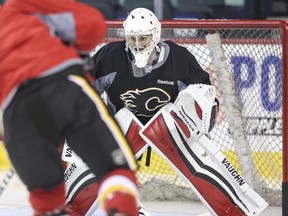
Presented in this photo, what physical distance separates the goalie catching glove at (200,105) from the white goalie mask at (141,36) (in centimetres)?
23

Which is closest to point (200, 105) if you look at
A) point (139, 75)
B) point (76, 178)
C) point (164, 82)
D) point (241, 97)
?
point (164, 82)

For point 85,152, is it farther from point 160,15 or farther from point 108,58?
point 160,15

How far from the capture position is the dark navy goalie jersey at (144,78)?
410 centimetres

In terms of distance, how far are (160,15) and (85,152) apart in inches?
117

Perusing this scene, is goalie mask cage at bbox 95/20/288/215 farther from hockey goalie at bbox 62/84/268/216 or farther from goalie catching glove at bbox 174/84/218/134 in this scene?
goalie catching glove at bbox 174/84/218/134

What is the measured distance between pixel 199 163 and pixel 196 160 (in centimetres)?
2

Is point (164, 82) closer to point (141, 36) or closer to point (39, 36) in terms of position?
point (141, 36)

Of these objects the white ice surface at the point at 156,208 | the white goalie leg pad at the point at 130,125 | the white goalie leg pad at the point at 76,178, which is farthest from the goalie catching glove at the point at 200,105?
the white ice surface at the point at 156,208

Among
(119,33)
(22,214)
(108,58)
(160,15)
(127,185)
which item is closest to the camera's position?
(127,185)

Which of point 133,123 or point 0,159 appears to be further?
point 0,159

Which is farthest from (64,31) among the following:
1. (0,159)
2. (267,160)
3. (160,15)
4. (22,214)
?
(0,159)

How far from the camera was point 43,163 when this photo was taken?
2.78 metres

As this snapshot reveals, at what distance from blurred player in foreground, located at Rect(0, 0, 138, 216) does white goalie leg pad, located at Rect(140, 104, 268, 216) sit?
1285mm

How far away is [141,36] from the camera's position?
13.5 feet
